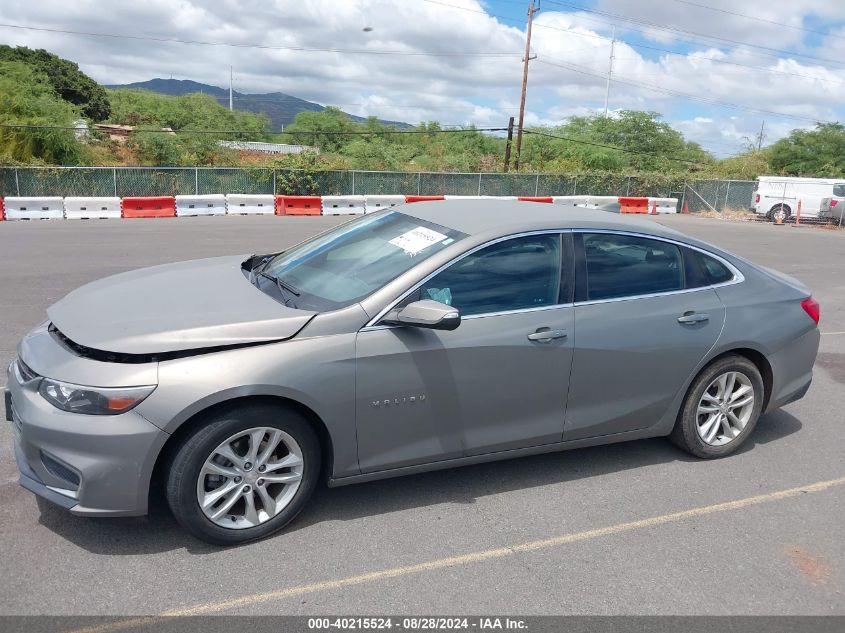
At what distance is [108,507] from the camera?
318 cm

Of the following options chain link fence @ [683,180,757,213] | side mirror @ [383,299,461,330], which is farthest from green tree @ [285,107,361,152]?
side mirror @ [383,299,461,330]

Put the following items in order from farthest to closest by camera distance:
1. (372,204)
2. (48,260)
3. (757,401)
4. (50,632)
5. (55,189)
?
(372,204) < (55,189) < (48,260) < (757,401) < (50,632)

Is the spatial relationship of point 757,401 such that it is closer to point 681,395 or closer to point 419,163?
point 681,395

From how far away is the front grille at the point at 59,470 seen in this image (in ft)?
10.4

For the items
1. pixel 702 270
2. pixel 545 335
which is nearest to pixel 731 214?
pixel 702 270

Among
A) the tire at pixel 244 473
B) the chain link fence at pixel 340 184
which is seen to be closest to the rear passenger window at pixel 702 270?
the tire at pixel 244 473

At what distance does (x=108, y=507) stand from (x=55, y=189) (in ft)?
78.0

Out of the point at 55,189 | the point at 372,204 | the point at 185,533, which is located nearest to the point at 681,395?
the point at 185,533

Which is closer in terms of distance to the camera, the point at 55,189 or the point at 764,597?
the point at 764,597

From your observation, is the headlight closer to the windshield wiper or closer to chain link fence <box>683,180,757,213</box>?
the windshield wiper

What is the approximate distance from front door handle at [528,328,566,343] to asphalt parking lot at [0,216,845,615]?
94cm

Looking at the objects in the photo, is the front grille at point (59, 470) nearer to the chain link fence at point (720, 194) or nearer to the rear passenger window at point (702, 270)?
the rear passenger window at point (702, 270)

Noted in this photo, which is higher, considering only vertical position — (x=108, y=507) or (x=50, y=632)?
(x=108, y=507)

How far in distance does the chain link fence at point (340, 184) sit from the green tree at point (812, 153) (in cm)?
1722
